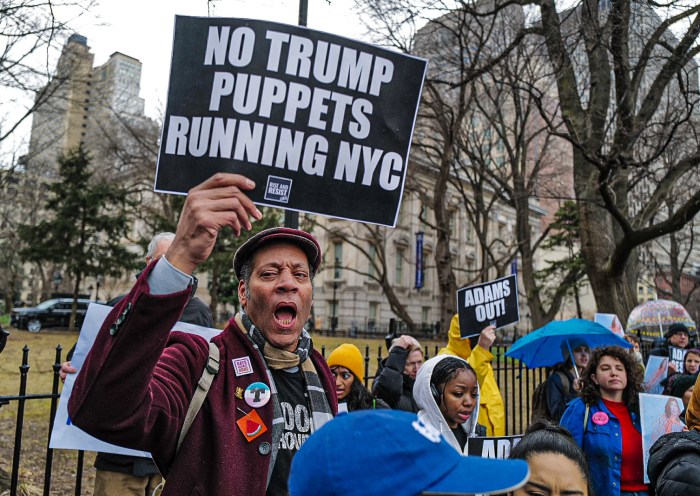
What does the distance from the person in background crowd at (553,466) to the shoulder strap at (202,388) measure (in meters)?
1.49

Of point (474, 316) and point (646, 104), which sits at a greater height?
point (646, 104)

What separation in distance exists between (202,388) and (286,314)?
0.42 metres

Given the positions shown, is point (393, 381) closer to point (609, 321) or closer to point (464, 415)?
point (464, 415)

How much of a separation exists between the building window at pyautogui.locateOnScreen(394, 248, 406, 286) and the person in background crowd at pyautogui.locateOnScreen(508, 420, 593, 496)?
44.6 metres

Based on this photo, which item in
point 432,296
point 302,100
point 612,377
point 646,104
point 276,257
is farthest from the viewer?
point 432,296

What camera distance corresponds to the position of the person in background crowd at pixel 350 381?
14.5ft

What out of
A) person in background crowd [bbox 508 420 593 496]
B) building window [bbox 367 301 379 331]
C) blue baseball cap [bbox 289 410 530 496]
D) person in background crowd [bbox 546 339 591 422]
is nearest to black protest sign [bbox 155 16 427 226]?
person in background crowd [bbox 508 420 593 496]

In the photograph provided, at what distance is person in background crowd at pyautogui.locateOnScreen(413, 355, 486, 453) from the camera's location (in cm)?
413

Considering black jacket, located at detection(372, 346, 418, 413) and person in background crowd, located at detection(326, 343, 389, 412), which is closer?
person in background crowd, located at detection(326, 343, 389, 412)

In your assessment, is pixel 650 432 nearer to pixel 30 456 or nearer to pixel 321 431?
pixel 321 431

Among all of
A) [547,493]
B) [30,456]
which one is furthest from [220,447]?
[30,456]

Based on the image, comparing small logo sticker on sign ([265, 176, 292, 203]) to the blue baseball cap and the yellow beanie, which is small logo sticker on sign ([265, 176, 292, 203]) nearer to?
the blue baseball cap

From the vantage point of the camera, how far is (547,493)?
8.36 feet

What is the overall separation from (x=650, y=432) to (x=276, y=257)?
10.9 feet
